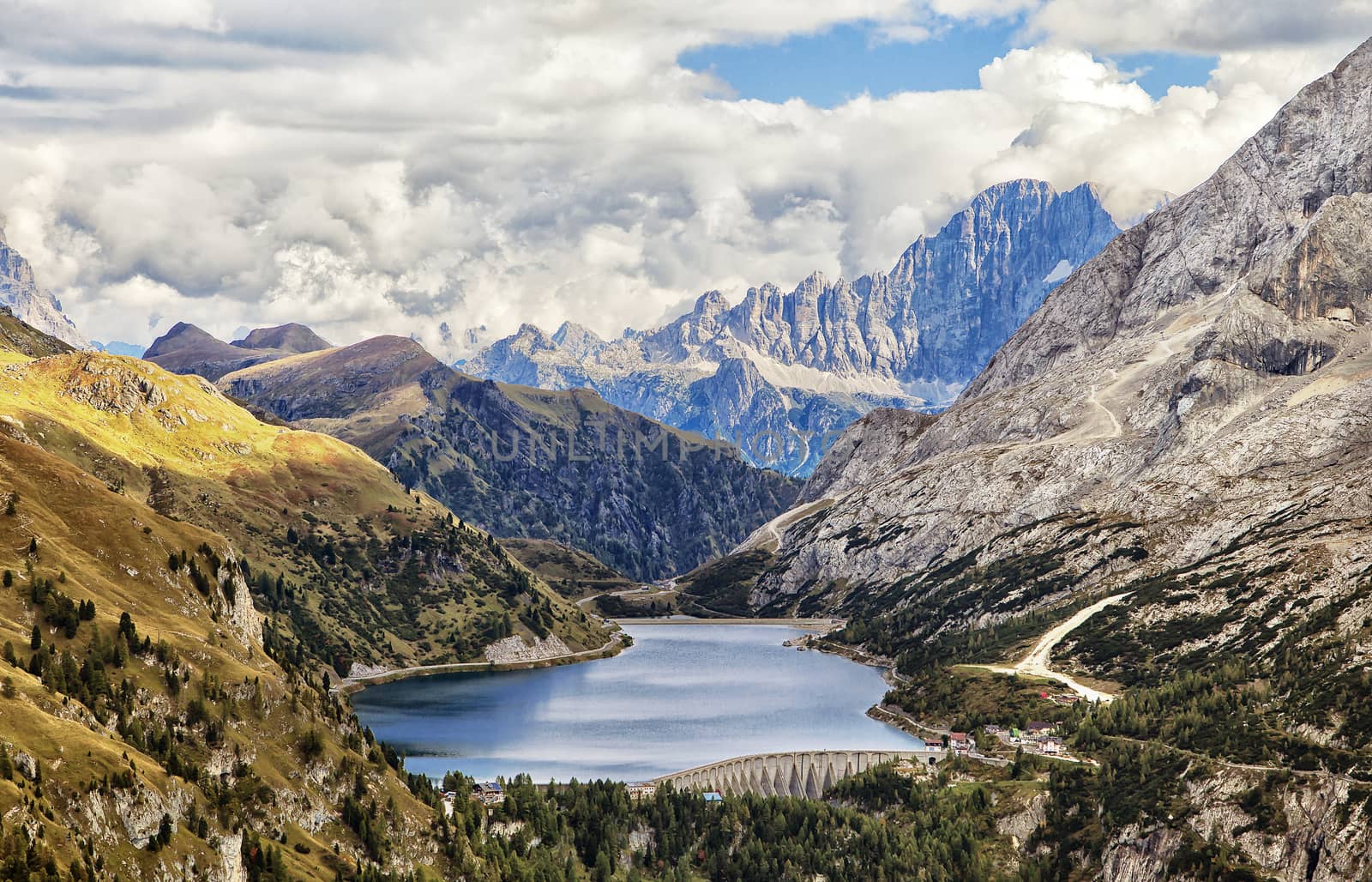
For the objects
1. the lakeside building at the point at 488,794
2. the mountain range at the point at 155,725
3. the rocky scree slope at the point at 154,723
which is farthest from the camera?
the lakeside building at the point at 488,794

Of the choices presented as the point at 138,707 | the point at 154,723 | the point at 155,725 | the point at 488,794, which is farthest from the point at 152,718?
the point at 488,794

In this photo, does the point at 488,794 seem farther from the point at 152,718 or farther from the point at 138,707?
the point at 138,707

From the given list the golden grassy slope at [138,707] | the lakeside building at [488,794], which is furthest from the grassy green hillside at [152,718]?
the lakeside building at [488,794]

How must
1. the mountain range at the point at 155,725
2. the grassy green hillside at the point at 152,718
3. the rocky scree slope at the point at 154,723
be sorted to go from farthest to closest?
the grassy green hillside at the point at 152,718 → the rocky scree slope at the point at 154,723 → the mountain range at the point at 155,725

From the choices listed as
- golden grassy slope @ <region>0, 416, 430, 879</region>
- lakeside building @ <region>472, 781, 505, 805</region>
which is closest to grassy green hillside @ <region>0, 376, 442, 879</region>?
golden grassy slope @ <region>0, 416, 430, 879</region>

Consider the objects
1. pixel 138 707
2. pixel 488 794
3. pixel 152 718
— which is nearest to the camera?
pixel 138 707

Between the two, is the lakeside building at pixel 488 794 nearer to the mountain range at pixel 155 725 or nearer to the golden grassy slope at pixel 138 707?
the mountain range at pixel 155 725

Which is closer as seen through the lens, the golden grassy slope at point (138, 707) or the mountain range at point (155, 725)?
the mountain range at point (155, 725)

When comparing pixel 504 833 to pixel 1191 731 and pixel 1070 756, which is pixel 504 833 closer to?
pixel 1070 756

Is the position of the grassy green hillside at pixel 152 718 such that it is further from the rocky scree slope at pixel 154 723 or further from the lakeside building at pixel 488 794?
the lakeside building at pixel 488 794

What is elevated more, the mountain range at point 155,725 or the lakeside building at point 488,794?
the mountain range at point 155,725

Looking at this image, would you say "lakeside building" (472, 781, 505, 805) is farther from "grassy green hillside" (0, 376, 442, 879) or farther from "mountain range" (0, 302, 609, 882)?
"grassy green hillside" (0, 376, 442, 879)

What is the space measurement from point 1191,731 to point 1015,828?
99.7 ft

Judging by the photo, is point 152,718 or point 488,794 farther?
point 488,794
